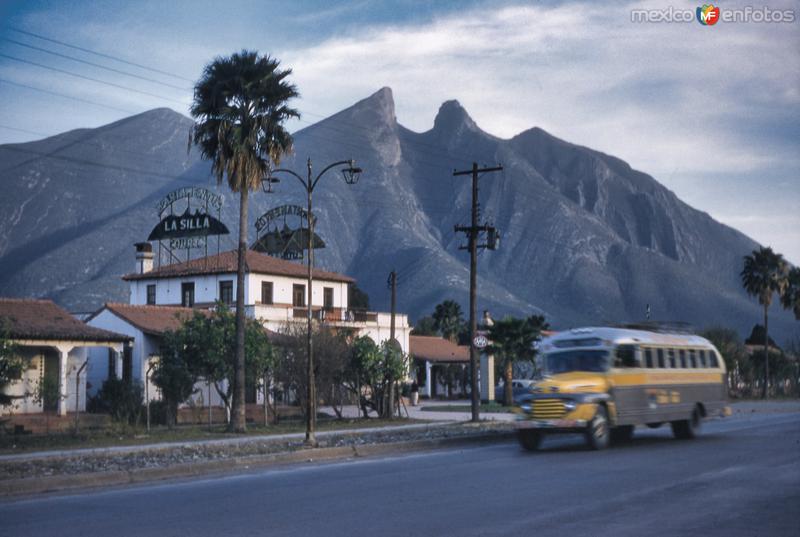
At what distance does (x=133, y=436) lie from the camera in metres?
28.5

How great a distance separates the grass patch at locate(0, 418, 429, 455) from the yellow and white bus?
32.6ft

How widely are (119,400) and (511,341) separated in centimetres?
2363

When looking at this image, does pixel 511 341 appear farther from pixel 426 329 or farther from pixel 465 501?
pixel 426 329

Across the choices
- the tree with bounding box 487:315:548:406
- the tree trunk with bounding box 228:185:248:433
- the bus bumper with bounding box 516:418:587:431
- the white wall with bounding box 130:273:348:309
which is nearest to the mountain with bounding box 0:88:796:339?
the white wall with bounding box 130:273:348:309

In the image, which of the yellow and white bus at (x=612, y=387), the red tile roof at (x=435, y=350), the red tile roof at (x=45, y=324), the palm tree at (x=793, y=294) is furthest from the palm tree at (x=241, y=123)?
the palm tree at (x=793, y=294)

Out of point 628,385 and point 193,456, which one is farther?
point 628,385

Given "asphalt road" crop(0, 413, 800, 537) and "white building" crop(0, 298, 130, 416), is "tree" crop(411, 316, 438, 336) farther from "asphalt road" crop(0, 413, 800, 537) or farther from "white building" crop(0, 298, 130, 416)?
"asphalt road" crop(0, 413, 800, 537)

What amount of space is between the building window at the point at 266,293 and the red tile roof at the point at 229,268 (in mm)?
854

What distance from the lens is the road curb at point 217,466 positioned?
16.1 meters

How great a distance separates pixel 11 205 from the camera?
636 feet

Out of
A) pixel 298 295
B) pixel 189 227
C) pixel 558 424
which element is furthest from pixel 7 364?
pixel 189 227

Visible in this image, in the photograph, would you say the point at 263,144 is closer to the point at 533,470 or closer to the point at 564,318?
the point at 533,470

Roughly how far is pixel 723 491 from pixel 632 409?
9.52m

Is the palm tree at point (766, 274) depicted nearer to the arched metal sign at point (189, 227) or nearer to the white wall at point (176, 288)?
the arched metal sign at point (189, 227)
